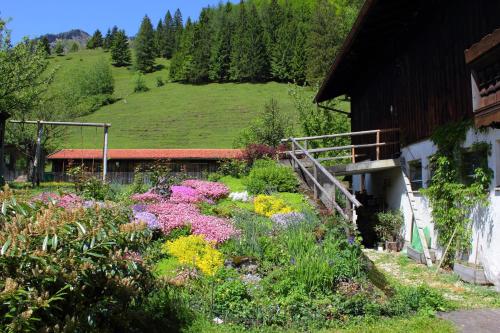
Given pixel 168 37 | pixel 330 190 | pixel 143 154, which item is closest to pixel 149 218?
pixel 330 190

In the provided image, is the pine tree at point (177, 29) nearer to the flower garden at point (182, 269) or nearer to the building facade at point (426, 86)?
the building facade at point (426, 86)

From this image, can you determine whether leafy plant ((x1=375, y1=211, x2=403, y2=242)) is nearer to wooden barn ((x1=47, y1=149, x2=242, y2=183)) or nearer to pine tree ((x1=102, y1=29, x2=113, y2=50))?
wooden barn ((x1=47, y1=149, x2=242, y2=183))

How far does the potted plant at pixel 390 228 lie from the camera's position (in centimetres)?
1411

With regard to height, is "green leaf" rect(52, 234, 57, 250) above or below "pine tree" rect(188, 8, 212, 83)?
below

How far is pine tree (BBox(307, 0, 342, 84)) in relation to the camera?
5171 centimetres

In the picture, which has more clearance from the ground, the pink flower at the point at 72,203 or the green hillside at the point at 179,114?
the green hillside at the point at 179,114

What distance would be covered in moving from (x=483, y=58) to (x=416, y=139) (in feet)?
22.2

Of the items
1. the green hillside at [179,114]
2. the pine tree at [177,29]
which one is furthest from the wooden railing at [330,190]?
the pine tree at [177,29]

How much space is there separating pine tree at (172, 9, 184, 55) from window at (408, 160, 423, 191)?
335 feet

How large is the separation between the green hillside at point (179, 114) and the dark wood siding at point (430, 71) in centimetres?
3191

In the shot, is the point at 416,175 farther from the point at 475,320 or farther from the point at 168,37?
the point at 168,37

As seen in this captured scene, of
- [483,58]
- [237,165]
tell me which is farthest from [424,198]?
[237,165]

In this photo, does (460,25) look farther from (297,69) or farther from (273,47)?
(273,47)

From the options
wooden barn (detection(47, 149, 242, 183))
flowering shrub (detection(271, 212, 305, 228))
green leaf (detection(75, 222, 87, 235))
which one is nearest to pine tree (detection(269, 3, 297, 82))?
wooden barn (detection(47, 149, 242, 183))
